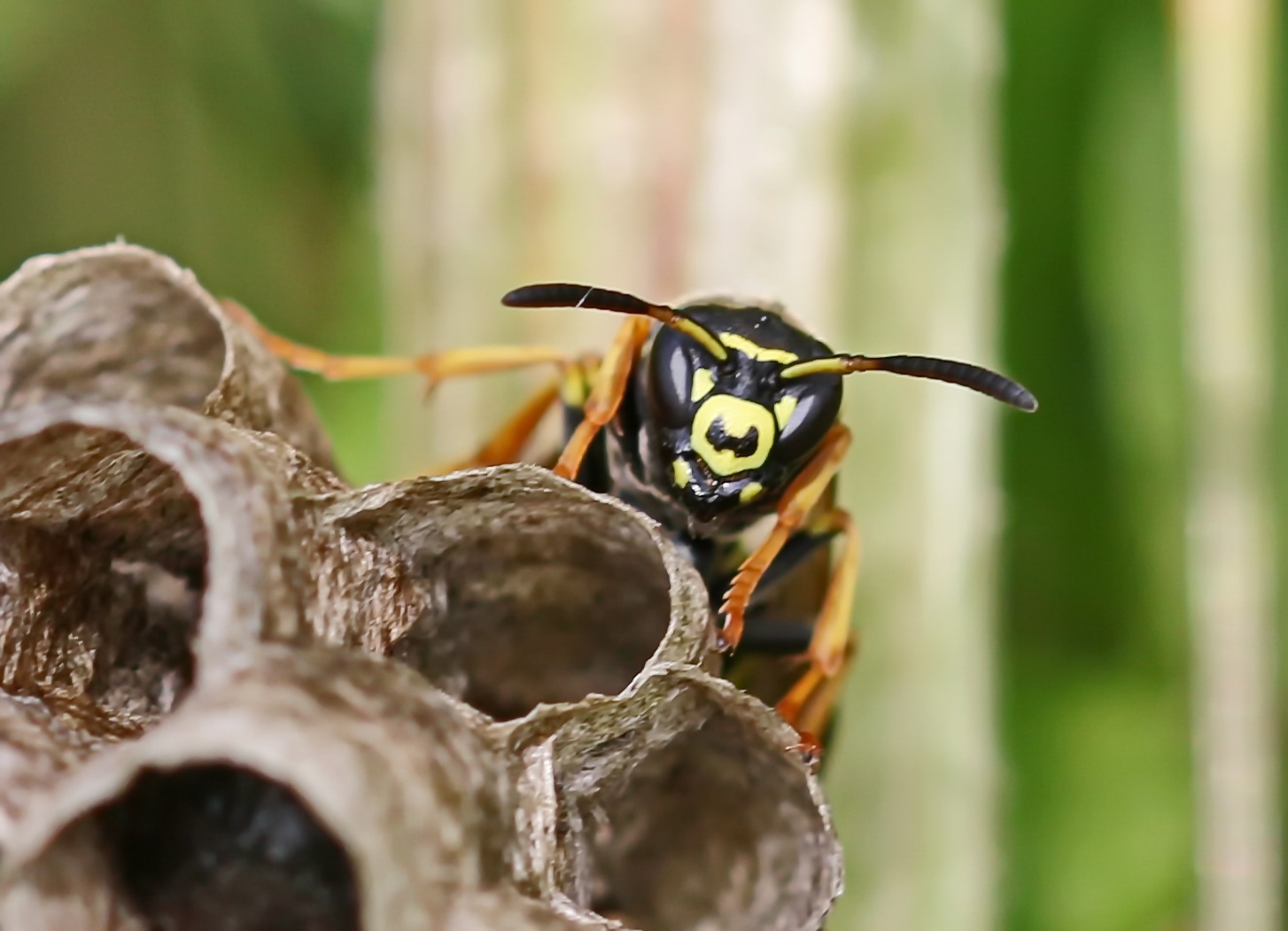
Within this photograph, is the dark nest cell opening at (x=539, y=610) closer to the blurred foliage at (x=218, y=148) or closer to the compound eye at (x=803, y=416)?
the compound eye at (x=803, y=416)

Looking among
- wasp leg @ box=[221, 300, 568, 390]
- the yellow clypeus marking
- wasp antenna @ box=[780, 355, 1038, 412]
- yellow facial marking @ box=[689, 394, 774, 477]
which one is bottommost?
the yellow clypeus marking

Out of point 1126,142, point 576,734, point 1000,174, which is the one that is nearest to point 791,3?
point 1000,174

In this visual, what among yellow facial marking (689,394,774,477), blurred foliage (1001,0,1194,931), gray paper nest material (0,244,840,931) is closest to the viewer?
gray paper nest material (0,244,840,931)

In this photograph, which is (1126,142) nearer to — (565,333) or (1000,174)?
(1000,174)

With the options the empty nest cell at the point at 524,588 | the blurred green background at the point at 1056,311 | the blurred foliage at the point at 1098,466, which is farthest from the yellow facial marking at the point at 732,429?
the blurred foliage at the point at 1098,466

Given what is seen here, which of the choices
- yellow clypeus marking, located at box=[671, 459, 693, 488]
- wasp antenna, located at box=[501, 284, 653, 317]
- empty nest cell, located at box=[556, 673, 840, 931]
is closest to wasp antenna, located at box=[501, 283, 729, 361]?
wasp antenna, located at box=[501, 284, 653, 317]

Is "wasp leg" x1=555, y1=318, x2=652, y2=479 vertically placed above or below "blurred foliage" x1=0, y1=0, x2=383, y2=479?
below

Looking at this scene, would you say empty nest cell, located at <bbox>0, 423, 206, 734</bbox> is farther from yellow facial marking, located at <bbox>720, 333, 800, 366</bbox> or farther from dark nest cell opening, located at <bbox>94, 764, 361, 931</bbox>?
yellow facial marking, located at <bbox>720, 333, 800, 366</bbox>
